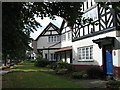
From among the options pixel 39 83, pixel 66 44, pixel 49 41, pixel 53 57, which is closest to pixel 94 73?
pixel 39 83

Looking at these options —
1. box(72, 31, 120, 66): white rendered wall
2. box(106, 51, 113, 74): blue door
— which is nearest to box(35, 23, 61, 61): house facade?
box(72, 31, 120, 66): white rendered wall

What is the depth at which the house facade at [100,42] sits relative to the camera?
13.8 metres

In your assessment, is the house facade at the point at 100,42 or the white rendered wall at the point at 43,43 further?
the white rendered wall at the point at 43,43

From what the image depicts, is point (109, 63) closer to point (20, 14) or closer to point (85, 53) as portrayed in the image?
point (85, 53)

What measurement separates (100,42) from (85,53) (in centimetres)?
366

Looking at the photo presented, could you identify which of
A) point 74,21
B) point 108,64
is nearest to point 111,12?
point 108,64

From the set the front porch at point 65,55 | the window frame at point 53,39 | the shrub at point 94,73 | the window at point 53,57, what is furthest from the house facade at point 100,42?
the window at point 53,57

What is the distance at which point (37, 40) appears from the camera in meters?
37.2

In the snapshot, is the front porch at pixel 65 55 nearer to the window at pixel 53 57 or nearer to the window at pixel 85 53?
the window at pixel 53 57

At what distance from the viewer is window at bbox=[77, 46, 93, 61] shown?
719 inches

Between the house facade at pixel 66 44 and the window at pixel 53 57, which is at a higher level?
the house facade at pixel 66 44

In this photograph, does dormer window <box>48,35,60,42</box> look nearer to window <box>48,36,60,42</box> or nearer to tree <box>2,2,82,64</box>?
window <box>48,36,60,42</box>

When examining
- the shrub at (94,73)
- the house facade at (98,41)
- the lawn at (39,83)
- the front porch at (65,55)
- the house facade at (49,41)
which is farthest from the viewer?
the house facade at (49,41)

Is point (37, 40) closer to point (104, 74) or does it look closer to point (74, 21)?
point (104, 74)
